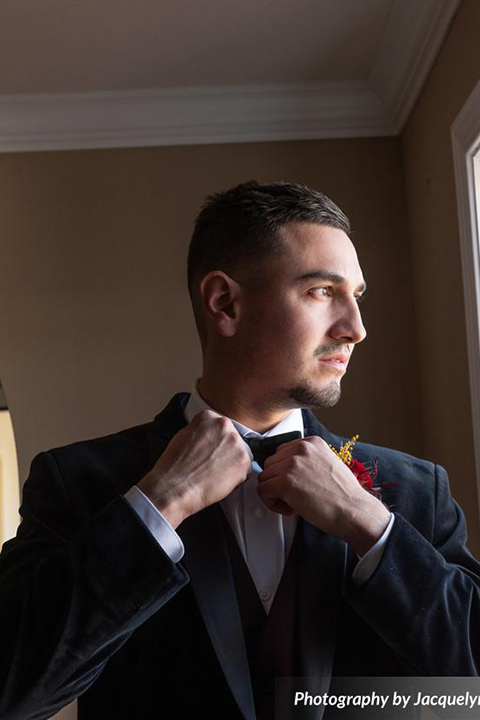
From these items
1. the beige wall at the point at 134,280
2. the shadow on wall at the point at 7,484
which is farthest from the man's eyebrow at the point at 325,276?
the shadow on wall at the point at 7,484

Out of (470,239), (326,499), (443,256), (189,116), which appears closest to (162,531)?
(326,499)

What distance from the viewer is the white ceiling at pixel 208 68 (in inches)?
129

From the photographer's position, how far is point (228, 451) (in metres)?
1.43

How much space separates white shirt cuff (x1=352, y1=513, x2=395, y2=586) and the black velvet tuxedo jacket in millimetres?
13

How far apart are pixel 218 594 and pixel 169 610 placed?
0.09 meters

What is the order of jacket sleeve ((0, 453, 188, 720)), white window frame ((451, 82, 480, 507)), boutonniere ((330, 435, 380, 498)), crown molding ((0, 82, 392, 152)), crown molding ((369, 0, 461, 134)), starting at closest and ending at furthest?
1. jacket sleeve ((0, 453, 188, 720))
2. boutonniere ((330, 435, 380, 498))
3. white window frame ((451, 82, 480, 507))
4. crown molding ((369, 0, 461, 134))
5. crown molding ((0, 82, 392, 152))

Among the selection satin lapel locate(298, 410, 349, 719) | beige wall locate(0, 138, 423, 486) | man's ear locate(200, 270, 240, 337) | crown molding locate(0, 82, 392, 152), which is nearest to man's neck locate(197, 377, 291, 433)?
man's ear locate(200, 270, 240, 337)

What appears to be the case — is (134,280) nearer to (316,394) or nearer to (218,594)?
(316,394)

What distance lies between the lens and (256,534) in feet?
4.90

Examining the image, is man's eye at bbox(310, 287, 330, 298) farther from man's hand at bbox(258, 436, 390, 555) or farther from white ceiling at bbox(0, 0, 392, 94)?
white ceiling at bbox(0, 0, 392, 94)

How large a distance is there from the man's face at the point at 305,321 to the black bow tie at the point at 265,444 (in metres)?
0.06

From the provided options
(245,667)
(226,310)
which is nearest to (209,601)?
(245,667)

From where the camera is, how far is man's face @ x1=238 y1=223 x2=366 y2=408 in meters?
1.56

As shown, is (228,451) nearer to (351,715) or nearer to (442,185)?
(351,715)
